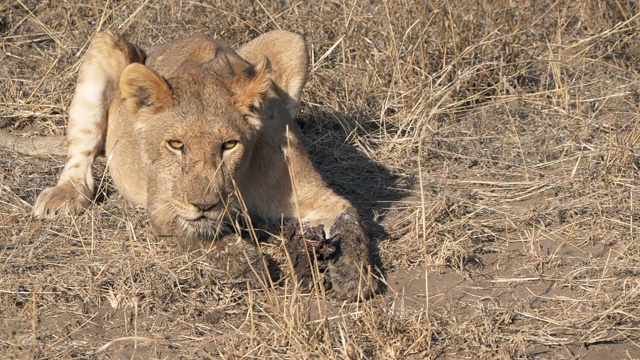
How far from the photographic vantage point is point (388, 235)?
215 inches

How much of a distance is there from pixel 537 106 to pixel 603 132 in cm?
59

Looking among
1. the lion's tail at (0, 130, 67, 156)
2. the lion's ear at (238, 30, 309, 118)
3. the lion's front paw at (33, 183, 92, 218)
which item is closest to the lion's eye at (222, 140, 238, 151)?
the lion's front paw at (33, 183, 92, 218)

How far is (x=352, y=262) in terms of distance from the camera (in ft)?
16.1

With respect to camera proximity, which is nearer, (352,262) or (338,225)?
(352,262)

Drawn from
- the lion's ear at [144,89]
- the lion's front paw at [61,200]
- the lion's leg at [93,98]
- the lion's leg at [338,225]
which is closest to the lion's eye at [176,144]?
the lion's ear at [144,89]

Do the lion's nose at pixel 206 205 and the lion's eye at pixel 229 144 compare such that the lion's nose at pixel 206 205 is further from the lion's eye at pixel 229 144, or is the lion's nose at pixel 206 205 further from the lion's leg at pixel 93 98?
the lion's leg at pixel 93 98

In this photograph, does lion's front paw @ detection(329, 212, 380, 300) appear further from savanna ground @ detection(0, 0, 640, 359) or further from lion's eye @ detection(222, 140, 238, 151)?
lion's eye @ detection(222, 140, 238, 151)

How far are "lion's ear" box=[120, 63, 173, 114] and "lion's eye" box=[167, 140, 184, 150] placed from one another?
19 centimetres

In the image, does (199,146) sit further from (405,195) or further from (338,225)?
(405,195)

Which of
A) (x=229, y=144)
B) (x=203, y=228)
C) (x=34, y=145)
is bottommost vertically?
(x=34, y=145)

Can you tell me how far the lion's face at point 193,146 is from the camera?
4777 mm

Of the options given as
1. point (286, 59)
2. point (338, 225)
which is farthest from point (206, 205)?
point (286, 59)

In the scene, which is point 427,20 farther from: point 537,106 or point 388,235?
point 388,235

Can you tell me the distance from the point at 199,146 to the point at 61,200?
1.31 m
